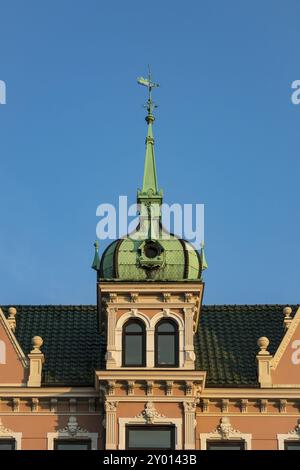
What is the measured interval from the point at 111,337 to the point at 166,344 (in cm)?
167

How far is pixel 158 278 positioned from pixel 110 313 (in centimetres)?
180

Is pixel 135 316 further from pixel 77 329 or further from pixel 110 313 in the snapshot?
pixel 77 329

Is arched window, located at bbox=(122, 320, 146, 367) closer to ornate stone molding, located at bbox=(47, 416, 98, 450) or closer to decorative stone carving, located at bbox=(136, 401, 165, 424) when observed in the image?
decorative stone carving, located at bbox=(136, 401, 165, 424)

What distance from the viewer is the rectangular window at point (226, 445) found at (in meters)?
43.9

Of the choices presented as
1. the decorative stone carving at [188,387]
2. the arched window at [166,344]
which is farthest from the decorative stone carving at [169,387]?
the arched window at [166,344]

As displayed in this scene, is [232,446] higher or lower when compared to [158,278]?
lower

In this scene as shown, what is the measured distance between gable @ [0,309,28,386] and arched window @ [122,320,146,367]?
10.8ft

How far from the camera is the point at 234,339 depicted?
156 ft

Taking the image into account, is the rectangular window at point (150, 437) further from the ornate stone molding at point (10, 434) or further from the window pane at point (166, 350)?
the ornate stone molding at point (10, 434)

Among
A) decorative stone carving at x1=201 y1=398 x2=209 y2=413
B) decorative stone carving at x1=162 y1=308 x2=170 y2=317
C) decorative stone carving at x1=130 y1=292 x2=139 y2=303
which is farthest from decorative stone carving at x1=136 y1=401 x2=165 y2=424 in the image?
decorative stone carving at x1=130 y1=292 x2=139 y2=303
